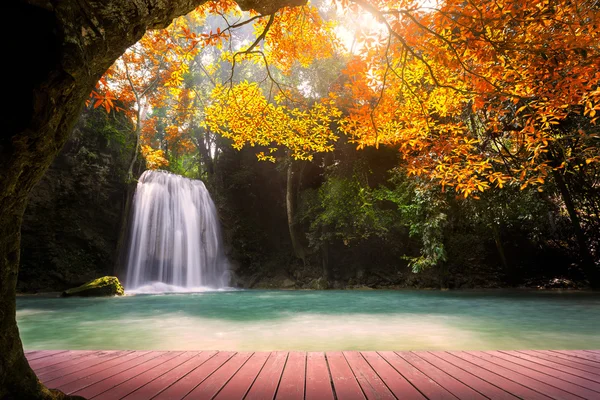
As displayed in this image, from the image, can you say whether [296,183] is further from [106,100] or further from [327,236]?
[106,100]

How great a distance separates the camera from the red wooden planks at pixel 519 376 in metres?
2.14

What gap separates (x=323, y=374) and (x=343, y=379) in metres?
0.17

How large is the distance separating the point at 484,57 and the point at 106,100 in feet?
13.8

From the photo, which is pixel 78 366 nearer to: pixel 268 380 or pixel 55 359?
pixel 55 359

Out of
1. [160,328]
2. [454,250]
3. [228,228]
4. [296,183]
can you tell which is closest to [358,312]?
[160,328]

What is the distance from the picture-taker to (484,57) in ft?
13.5

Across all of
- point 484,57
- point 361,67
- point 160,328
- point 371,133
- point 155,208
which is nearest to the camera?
point 484,57

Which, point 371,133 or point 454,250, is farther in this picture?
point 454,250

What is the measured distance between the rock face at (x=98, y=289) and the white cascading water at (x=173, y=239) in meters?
2.07

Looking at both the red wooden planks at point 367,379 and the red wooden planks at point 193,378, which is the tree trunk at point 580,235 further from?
the red wooden planks at point 193,378

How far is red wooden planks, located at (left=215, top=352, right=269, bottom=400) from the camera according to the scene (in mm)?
2115

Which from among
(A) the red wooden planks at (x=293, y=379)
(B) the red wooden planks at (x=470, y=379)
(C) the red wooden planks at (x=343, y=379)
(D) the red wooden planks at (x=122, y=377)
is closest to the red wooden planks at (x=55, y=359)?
(D) the red wooden planks at (x=122, y=377)

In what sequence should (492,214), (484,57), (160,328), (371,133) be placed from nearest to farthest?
(484,57)
(371,133)
(160,328)
(492,214)

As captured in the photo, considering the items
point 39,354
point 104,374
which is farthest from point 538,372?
point 39,354
